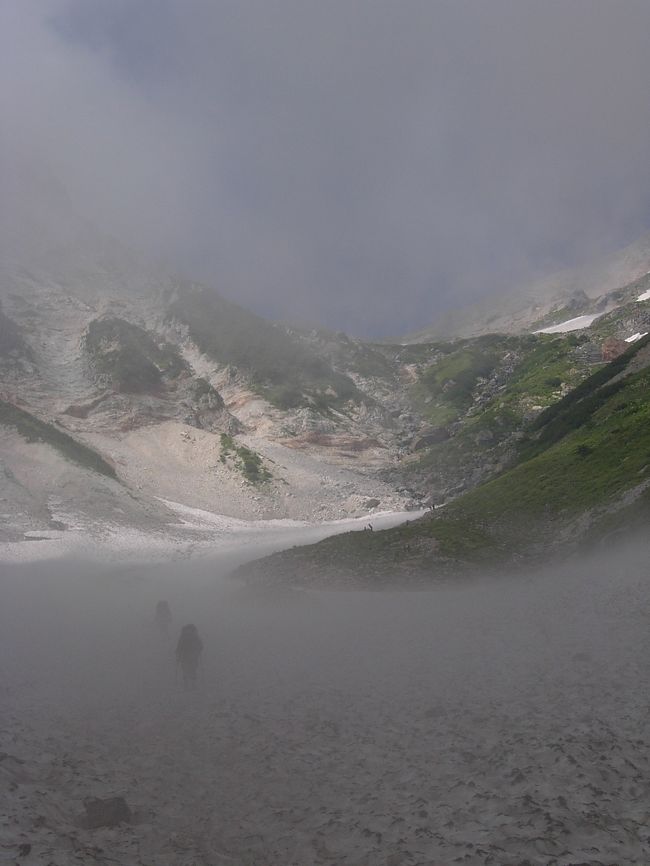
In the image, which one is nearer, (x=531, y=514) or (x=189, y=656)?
(x=189, y=656)

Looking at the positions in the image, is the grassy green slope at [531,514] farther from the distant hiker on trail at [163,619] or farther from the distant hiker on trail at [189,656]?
the distant hiker on trail at [189,656]

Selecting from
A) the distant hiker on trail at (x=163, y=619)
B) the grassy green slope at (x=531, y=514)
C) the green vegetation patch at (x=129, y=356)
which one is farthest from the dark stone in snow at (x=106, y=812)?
the green vegetation patch at (x=129, y=356)

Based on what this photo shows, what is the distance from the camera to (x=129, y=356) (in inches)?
6422

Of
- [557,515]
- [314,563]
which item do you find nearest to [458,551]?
[557,515]

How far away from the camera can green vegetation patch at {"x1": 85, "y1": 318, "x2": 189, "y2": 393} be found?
A: 15450cm

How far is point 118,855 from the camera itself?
1060cm

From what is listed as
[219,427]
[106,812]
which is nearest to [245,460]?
[219,427]

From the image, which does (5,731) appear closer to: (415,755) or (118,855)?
(118,855)

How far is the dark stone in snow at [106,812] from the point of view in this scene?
37.9ft

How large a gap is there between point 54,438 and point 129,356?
6194 cm

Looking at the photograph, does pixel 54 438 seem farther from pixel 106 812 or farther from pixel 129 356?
pixel 106 812

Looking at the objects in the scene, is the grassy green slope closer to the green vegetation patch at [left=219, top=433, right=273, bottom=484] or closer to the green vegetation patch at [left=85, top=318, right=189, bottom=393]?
the green vegetation patch at [left=219, top=433, right=273, bottom=484]

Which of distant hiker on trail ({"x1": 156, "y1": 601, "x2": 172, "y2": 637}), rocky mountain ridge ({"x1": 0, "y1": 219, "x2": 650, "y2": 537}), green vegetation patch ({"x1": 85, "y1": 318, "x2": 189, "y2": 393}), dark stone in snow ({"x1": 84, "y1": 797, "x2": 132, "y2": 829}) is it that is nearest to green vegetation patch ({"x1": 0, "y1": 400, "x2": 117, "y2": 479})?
rocky mountain ridge ({"x1": 0, "y1": 219, "x2": 650, "y2": 537})

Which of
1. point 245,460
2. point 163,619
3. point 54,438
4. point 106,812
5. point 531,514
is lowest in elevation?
point 106,812
